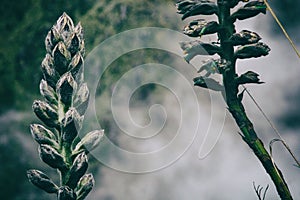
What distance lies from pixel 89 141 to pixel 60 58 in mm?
1425

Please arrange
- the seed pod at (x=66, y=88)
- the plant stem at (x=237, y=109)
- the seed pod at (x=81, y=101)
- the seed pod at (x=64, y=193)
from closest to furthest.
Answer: the plant stem at (x=237, y=109) → the seed pod at (x=64, y=193) → the seed pod at (x=66, y=88) → the seed pod at (x=81, y=101)

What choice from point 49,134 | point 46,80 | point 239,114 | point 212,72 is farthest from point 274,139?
point 46,80

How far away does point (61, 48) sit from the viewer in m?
6.15

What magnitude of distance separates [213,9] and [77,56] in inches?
92.2

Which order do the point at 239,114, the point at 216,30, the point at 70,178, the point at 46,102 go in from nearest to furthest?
the point at 239,114 < the point at 216,30 < the point at 70,178 < the point at 46,102

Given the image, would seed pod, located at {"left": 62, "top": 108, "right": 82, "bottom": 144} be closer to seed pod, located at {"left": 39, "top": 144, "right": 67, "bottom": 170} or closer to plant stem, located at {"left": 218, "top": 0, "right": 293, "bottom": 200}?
seed pod, located at {"left": 39, "top": 144, "right": 67, "bottom": 170}

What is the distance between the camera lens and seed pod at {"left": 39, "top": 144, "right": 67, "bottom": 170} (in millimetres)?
5551

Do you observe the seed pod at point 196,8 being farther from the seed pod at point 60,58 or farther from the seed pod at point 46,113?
the seed pod at point 46,113

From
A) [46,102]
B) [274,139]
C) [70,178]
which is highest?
[46,102]

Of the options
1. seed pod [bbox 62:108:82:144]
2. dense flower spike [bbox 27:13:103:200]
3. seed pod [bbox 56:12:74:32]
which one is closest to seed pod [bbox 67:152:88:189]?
dense flower spike [bbox 27:13:103:200]

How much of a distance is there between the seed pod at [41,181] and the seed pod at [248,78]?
3060mm

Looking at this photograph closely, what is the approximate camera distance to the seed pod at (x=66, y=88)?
5.94 meters

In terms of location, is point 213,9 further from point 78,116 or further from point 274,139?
point 78,116

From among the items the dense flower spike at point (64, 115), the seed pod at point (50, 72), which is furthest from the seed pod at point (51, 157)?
the seed pod at point (50, 72)
